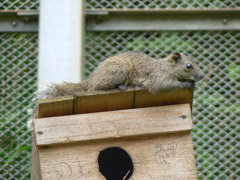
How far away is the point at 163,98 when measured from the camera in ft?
11.5

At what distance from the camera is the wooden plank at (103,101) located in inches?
132

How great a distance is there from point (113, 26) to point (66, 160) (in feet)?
5.12

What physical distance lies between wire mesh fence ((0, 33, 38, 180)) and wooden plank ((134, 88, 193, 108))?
1442 millimetres

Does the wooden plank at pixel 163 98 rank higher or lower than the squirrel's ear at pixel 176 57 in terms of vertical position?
lower

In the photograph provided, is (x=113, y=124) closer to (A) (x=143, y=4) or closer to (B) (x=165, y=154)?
(B) (x=165, y=154)

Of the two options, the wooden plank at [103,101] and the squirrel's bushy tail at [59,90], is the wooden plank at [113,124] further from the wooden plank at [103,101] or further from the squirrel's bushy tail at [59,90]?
the squirrel's bushy tail at [59,90]

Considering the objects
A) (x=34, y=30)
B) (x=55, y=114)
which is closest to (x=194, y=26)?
(x=34, y=30)

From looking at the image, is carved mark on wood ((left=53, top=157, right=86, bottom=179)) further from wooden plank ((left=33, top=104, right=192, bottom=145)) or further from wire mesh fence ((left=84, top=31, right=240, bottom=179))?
wire mesh fence ((left=84, top=31, right=240, bottom=179))

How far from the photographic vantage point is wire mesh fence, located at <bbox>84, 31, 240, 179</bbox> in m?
4.65

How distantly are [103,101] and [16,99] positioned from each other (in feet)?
4.85

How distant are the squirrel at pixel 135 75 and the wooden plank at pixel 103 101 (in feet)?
0.90

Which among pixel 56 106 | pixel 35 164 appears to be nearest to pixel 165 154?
pixel 56 106

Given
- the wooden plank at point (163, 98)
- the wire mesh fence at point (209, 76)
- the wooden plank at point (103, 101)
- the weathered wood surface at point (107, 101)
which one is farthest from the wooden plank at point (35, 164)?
the wire mesh fence at point (209, 76)

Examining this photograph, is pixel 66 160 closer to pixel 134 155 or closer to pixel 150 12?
pixel 134 155
